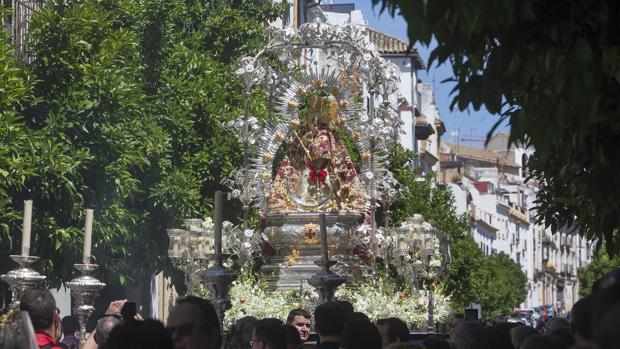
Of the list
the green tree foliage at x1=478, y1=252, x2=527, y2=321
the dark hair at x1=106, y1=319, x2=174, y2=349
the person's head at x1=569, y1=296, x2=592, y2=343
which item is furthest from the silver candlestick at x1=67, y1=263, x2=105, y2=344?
the green tree foliage at x1=478, y1=252, x2=527, y2=321

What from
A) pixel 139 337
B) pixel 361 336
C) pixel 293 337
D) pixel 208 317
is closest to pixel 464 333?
pixel 293 337

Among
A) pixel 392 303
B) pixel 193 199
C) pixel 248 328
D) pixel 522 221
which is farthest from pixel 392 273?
pixel 522 221

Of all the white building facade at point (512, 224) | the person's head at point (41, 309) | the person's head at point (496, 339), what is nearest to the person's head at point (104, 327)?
the person's head at point (41, 309)

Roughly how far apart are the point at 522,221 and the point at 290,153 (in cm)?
9884

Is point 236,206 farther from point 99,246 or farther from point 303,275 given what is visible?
point 303,275

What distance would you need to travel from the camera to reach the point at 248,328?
33.8 feet

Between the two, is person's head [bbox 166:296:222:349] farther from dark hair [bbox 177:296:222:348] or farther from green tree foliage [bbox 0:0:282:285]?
green tree foliage [bbox 0:0:282:285]

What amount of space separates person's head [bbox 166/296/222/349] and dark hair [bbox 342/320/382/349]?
1807 millimetres

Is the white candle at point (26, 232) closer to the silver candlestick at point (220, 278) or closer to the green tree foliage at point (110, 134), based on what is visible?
the silver candlestick at point (220, 278)

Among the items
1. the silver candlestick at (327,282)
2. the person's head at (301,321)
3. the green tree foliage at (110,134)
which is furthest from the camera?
the green tree foliage at (110,134)

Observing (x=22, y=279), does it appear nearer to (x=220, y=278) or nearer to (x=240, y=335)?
(x=240, y=335)

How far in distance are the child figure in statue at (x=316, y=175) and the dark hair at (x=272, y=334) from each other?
14098 millimetres

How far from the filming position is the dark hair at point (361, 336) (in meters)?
8.94

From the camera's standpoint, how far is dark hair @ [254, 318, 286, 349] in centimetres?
904
